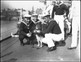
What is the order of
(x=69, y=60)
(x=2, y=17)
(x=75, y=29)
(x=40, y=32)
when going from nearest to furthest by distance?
(x=69, y=60)
(x=75, y=29)
(x=40, y=32)
(x=2, y=17)

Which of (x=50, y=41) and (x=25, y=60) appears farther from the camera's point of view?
(x=50, y=41)

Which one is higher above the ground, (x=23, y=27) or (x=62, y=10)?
(x=62, y=10)

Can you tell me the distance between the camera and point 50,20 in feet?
22.7

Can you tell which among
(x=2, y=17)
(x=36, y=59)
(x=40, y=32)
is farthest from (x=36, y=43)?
(x=2, y=17)

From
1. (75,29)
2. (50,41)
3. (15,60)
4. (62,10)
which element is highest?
(62,10)

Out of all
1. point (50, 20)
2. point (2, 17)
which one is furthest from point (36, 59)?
point (2, 17)

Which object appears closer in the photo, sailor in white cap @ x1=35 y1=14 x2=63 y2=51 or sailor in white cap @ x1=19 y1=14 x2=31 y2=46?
sailor in white cap @ x1=35 y1=14 x2=63 y2=51

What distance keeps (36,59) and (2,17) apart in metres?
34.9

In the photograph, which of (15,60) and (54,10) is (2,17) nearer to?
(54,10)

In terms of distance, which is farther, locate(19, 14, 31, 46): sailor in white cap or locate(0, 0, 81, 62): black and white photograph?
locate(19, 14, 31, 46): sailor in white cap

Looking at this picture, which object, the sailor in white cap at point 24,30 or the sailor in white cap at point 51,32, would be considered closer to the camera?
the sailor in white cap at point 51,32

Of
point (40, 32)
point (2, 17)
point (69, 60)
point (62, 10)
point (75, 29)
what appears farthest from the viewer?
point (2, 17)

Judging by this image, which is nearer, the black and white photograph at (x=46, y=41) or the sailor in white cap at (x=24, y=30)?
Answer: the black and white photograph at (x=46, y=41)

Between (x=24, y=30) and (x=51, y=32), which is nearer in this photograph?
(x=51, y=32)
